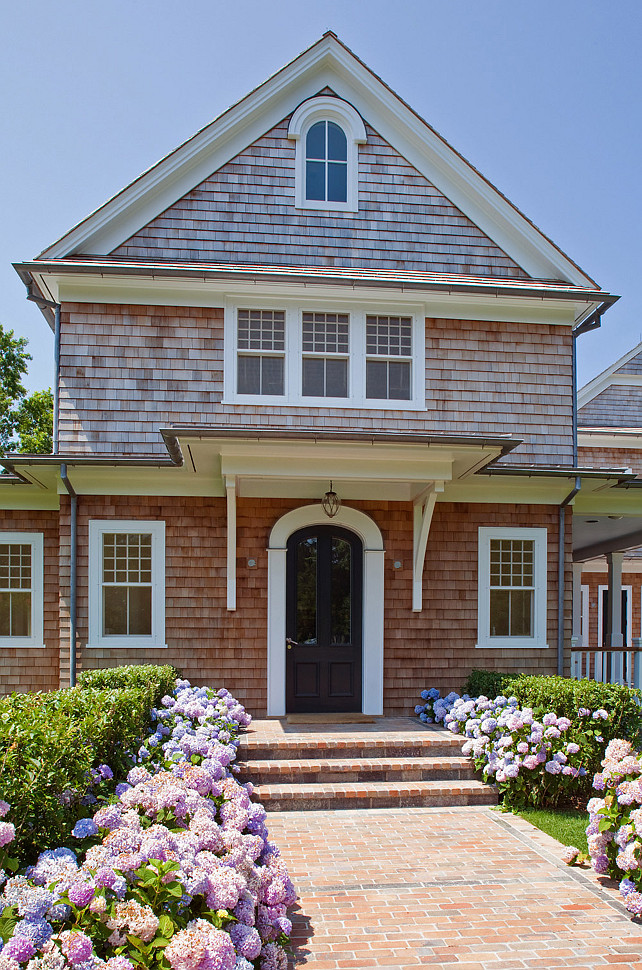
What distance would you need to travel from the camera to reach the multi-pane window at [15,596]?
31.4 ft

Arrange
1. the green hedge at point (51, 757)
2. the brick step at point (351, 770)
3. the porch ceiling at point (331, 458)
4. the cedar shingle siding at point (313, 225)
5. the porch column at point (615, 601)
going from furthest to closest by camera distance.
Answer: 1. the porch column at point (615, 601)
2. the cedar shingle siding at point (313, 225)
3. the porch ceiling at point (331, 458)
4. the brick step at point (351, 770)
5. the green hedge at point (51, 757)

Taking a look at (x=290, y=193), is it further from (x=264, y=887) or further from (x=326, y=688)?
(x=264, y=887)

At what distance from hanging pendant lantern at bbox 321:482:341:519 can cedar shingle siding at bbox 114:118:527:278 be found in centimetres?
336

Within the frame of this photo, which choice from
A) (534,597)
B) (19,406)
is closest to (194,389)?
(534,597)

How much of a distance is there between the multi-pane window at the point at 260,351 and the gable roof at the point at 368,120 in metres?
2.07

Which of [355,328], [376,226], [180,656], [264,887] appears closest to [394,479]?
[355,328]

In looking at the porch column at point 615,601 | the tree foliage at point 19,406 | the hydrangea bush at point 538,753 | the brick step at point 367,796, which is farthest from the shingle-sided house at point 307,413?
the tree foliage at point 19,406

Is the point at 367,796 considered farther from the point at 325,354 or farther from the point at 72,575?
the point at 325,354

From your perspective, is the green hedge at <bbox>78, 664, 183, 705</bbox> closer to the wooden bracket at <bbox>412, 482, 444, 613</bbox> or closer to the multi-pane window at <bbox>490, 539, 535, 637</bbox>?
the wooden bracket at <bbox>412, 482, 444, 613</bbox>

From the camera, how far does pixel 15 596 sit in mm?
9586

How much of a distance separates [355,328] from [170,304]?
2.49 m

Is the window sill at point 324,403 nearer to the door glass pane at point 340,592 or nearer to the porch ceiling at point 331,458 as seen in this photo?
the porch ceiling at point 331,458

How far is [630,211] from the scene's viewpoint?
13.5 metres

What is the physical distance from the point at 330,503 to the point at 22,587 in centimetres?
420
